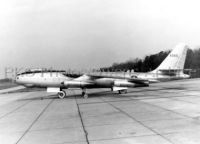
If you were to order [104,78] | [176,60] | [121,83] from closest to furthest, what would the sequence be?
[121,83] < [104,78] < [176,60]

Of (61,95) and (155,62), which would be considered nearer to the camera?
(61,95)

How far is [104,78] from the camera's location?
24766 mm

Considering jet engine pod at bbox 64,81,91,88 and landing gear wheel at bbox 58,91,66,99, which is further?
landing gear wheel at bbox 58,91,66,99

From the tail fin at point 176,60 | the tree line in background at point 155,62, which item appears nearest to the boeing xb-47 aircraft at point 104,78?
the tail fin at point 176,60

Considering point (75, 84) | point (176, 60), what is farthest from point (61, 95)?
point (176, 60)

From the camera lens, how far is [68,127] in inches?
380

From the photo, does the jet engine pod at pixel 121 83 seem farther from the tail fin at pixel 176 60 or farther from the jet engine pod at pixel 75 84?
the tail fin at pixel 176 60

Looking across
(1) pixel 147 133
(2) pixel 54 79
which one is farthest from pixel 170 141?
(2) pixel 54 79

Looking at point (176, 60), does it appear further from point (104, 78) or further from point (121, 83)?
point (104, 78)

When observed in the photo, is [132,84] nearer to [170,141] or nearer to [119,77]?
[119,77]

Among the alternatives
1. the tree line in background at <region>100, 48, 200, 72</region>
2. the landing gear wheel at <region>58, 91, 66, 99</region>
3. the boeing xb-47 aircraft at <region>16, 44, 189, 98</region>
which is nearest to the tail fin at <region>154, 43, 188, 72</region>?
the boeing xb-47 aircraft at <region>16, 44, 189, 98</region>

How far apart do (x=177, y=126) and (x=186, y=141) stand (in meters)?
1.90

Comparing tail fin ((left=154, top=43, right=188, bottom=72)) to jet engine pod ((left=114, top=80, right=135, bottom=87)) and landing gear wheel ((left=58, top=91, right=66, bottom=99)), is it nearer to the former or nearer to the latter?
jet engine pod ((left=114, top=80, right=135, bottom=87))

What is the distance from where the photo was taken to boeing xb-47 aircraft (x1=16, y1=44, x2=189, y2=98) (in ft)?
77.3
